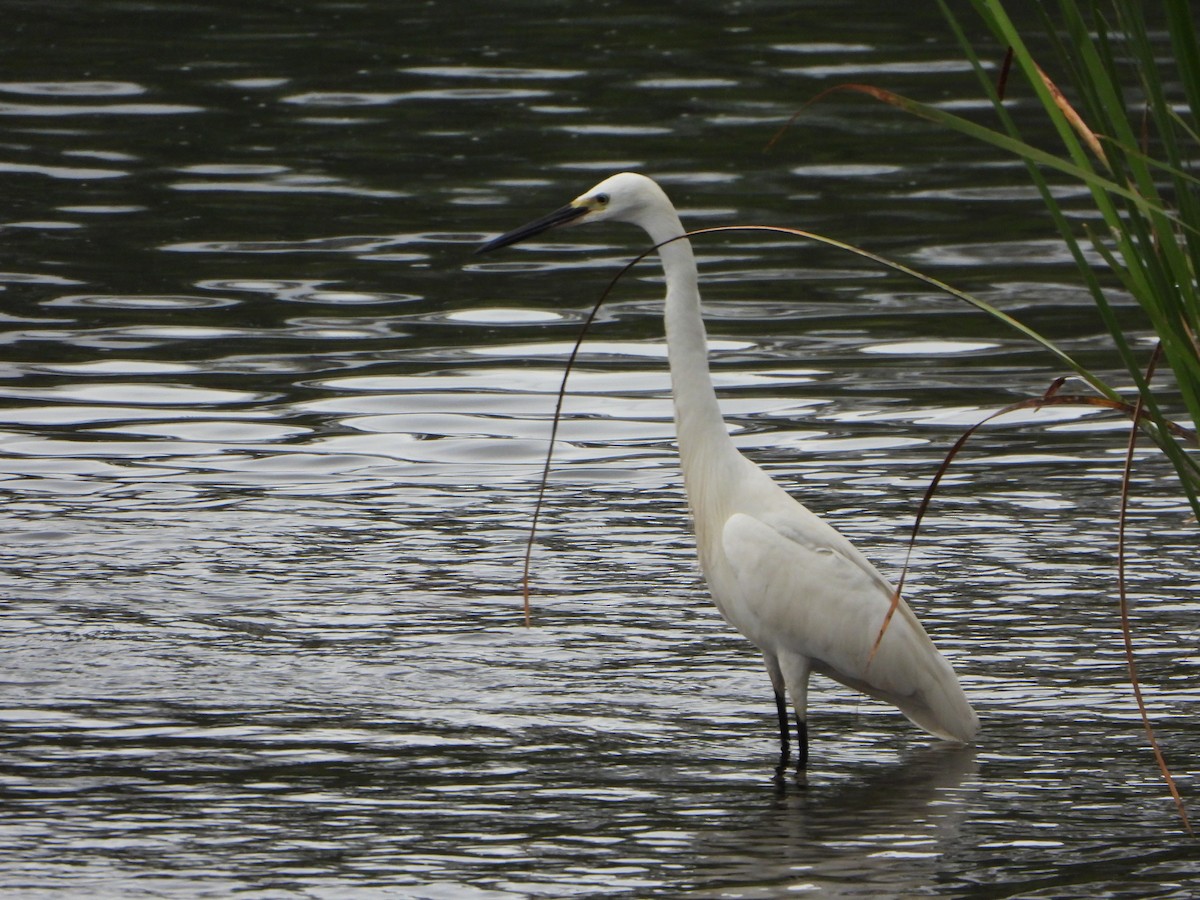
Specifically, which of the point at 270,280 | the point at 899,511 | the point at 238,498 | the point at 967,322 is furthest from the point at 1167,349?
the point at 270,280

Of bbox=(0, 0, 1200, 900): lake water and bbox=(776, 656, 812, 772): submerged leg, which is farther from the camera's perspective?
bbox=(776, 656, 812, 772): submerged leg

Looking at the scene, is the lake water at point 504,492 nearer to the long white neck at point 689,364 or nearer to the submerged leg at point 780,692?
the submerged leg at point 780,692

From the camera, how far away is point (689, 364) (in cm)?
625

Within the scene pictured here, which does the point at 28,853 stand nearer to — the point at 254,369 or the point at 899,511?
the point at 899,511

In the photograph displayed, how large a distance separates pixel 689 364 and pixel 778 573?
756mm

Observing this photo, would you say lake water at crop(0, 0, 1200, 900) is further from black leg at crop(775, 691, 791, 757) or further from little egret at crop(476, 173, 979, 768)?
little egret at crop(476, 173, 979, 768)

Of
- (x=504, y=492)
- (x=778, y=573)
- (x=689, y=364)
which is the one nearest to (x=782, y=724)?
(x=778, y=573)

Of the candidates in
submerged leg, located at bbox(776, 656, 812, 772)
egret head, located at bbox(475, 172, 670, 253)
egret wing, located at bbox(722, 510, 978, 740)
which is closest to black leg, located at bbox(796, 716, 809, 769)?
submerged leg, located at bbox(776, 656, 812, 772)

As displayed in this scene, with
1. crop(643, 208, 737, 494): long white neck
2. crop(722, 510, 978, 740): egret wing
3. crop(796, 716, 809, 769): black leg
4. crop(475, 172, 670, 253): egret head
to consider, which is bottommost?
crop(796, 716, 809, 769): black leg

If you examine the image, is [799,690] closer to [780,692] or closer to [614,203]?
[780,692]

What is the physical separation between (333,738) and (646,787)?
1029 millimetres

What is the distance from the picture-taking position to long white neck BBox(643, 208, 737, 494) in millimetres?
6168

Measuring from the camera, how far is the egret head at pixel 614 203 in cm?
614

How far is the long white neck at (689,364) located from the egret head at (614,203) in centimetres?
6
